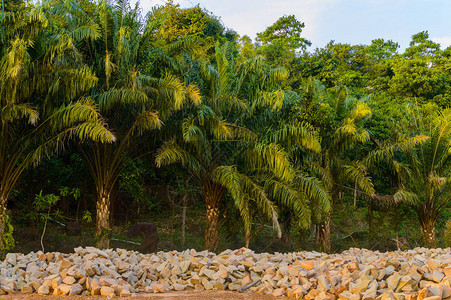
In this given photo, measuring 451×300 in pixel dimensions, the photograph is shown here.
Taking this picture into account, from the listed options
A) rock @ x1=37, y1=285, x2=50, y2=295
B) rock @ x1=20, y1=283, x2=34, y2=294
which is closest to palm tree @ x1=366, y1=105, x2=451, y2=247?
rock @ x1=37, y1=285, x2=50, y2=295

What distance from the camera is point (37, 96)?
10828 mm

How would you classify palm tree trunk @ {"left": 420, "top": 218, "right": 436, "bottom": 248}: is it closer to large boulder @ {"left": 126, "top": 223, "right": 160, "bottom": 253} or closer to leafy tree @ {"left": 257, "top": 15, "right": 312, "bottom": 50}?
large boulder @ {"left": 126, "top": 223, "right": 160, "bottom": 253}

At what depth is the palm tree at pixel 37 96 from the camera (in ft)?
31.3

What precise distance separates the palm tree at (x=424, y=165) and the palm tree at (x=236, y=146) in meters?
5.46

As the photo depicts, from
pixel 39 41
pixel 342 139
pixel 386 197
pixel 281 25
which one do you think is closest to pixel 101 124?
pixel 39 41

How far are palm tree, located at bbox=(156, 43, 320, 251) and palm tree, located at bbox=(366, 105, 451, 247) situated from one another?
5462 mm

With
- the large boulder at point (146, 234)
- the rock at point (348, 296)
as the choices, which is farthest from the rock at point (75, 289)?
the large boulder at point (146, 234)

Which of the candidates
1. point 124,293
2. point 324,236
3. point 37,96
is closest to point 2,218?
point 37,96

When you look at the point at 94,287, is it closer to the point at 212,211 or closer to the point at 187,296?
the point at 187,296

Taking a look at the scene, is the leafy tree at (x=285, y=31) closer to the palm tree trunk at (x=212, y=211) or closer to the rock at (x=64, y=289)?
the palm tree trunk at (x=212, y=211)

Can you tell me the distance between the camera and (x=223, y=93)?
40.3 feet

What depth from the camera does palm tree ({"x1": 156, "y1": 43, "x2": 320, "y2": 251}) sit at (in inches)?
452

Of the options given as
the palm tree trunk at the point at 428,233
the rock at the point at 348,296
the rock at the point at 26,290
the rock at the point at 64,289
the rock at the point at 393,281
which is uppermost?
the palm tree trunk at the point at 428,233

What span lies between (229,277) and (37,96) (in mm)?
6790
